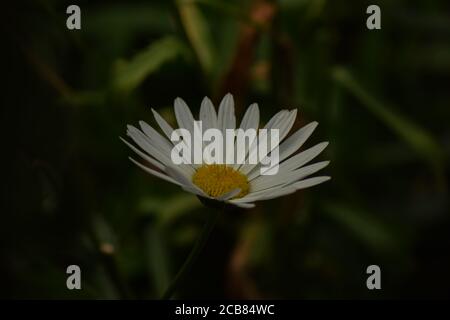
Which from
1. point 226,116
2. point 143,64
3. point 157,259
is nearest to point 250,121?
point 226,116

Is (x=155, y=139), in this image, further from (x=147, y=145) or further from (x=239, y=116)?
(x=239, y=116)

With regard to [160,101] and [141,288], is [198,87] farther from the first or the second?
[141,288]

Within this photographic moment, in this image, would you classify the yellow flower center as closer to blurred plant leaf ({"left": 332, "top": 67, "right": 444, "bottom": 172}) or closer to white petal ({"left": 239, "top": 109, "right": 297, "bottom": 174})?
white petal ({"left": 239, "top": 109, "right": 297, "bottom": 174})

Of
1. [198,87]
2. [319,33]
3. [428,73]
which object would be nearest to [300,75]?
[319,33]

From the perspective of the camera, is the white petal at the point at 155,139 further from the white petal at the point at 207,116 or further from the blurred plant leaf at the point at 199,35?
the blurred plant leaf at the point at 199,35

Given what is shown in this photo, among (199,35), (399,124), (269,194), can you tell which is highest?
(199,35)

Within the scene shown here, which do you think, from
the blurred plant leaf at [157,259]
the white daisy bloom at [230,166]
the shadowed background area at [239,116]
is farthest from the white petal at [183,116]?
the blurred plant leaf at [157,259]

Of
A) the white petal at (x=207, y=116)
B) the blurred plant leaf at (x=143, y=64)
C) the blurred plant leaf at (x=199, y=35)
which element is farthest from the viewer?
the blurred plant leaf at (x=199, y=35)
